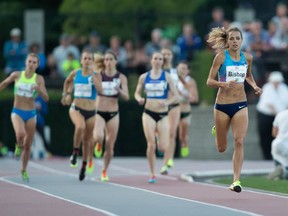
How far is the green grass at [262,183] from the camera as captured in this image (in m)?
20.9

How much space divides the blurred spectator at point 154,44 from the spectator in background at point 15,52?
3.26m

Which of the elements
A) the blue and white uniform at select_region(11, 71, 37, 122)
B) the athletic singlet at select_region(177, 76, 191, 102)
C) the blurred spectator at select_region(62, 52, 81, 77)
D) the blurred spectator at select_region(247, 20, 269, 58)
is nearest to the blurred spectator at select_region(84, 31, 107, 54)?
the blurred spectator at select_region(62, 52, 81, 77)

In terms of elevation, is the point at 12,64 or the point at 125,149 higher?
the point at 12,64

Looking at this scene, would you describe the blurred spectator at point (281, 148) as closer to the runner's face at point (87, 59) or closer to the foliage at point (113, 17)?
the runner's face at point (87, 59)

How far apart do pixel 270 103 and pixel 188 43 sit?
3178 mm

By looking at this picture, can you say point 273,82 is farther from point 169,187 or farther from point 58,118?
point 169,187

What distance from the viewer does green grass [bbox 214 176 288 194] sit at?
20875mm

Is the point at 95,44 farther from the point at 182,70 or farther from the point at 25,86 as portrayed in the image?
the point at 25,86

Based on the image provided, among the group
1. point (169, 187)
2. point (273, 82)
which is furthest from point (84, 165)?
point (273, 82)

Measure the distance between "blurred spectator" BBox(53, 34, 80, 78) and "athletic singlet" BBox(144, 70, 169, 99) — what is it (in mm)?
9273

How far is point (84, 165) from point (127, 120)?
10.5 meters

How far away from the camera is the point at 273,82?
30734 millimetres

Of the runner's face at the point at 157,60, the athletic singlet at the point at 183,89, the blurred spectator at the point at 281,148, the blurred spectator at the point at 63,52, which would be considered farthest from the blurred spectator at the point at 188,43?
the blurred spectator at the point at 281,148

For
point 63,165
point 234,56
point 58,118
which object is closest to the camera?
point 234,56
